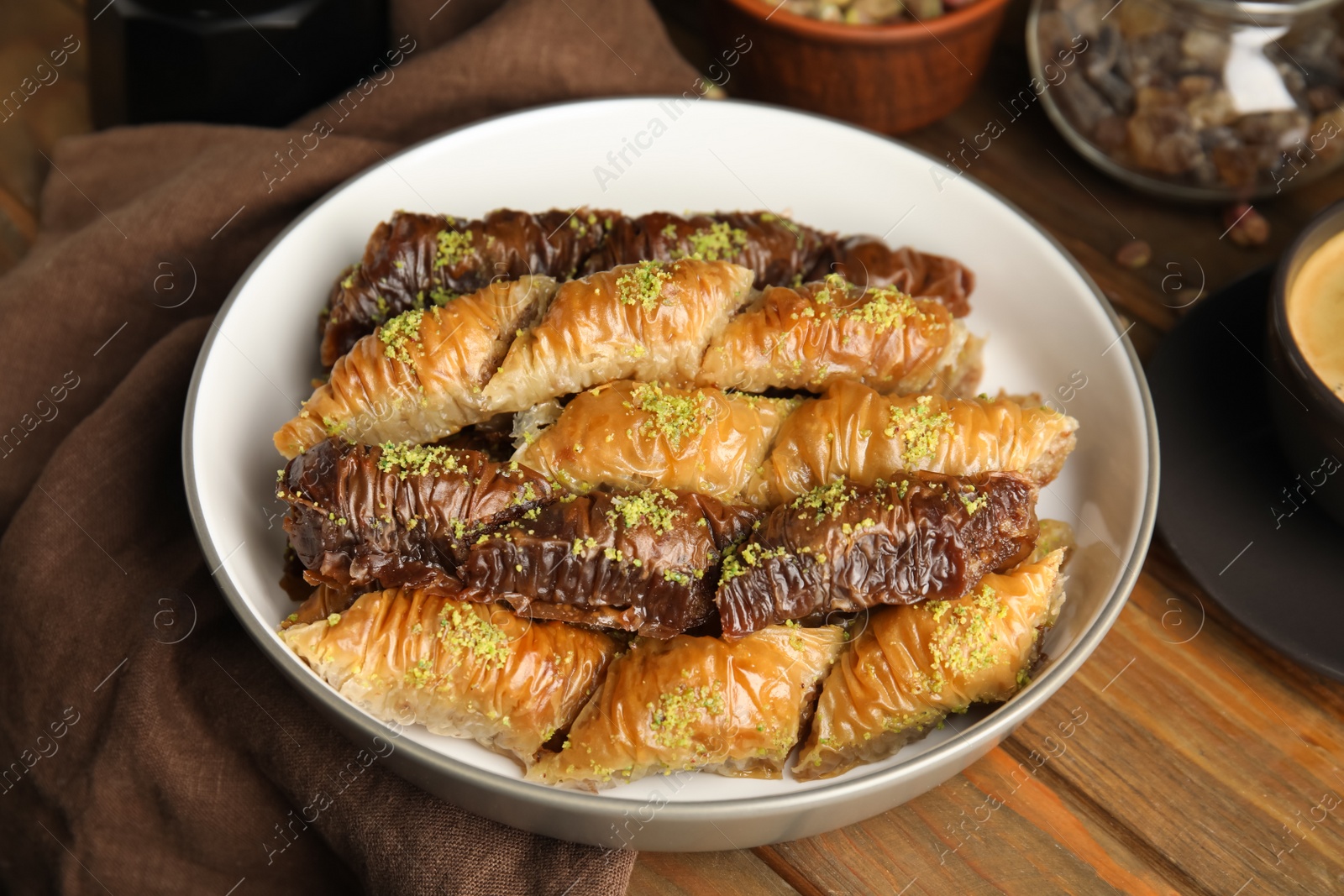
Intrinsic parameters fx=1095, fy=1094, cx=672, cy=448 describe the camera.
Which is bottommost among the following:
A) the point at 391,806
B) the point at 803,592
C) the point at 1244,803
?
the point at 1244,803

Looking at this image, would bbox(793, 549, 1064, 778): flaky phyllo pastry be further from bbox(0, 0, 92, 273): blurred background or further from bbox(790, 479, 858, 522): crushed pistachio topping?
bbox(0, 0, 92, 273): blurred background

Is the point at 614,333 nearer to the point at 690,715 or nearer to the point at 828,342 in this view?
the point at 828,342

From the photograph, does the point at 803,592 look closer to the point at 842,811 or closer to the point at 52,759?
the point at 842,811

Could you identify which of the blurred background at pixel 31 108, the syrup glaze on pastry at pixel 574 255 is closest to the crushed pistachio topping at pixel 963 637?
the syrup glaze on pastry at pixel 574 255

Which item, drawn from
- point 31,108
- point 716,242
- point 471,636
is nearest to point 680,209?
point 716,242

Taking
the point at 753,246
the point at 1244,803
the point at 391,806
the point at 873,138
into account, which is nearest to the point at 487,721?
the point at 391,806
